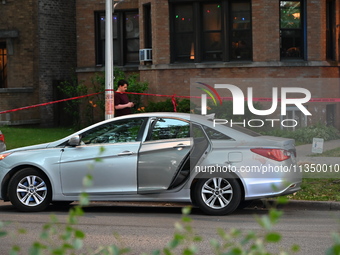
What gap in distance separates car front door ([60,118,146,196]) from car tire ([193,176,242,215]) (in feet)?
3.24

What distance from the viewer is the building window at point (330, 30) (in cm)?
2239

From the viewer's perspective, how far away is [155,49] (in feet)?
72.9

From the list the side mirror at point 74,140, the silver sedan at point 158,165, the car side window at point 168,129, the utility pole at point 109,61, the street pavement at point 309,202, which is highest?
the utility pole at point 109,61

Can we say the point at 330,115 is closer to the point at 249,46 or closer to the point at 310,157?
the point at 249,46

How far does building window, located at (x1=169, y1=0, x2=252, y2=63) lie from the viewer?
848 inches

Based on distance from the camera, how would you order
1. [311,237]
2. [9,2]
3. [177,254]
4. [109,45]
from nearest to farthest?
[177,254] → [311,237] → [109,45] → [9,2]

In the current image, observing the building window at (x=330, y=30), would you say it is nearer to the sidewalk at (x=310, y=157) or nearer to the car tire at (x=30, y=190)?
the sidewalk at (x=310, y=157)

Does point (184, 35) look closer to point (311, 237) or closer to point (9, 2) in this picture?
point (9, 2)

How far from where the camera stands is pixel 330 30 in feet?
73.9

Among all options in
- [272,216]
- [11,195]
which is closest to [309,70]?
[11,195]

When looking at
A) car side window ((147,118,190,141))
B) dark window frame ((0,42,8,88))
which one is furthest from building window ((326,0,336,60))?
car side window ((147,118,190,141))

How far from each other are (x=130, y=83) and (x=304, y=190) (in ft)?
35.8

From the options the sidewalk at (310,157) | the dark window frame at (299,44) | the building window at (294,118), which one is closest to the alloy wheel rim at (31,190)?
the sidewalk at (310,157)

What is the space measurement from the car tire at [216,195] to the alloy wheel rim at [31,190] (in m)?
2.35
